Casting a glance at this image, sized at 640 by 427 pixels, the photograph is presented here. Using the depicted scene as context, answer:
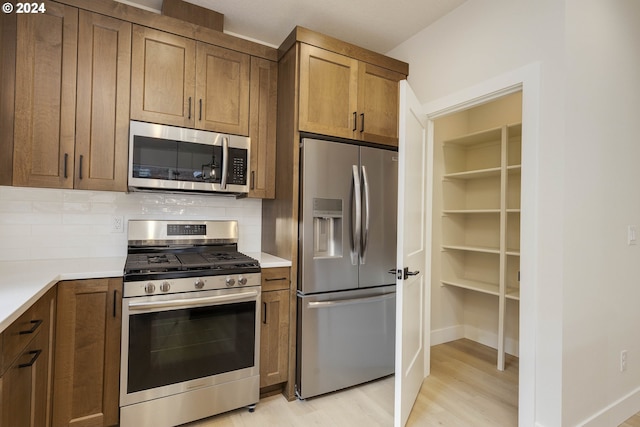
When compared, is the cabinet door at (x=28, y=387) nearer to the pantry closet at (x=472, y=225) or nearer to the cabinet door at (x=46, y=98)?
the cabinet door at (x=46, y=98)

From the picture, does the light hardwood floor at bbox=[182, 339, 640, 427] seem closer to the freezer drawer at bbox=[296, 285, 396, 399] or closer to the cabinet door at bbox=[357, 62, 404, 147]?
the freezer drawer at bbox=[296, 285, 396, 399]

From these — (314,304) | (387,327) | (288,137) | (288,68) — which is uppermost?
(288,68)

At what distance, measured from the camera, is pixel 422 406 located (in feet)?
7.25

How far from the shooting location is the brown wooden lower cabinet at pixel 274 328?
7.23 ft

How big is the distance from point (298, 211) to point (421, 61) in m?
1.60

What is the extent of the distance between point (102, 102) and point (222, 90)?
0.75 m

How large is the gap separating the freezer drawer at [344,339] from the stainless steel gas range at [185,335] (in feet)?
1.14

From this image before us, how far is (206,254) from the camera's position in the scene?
93.5 inches

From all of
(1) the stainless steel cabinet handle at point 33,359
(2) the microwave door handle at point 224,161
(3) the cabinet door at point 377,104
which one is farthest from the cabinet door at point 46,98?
(3) the cabinet door at point 377,104

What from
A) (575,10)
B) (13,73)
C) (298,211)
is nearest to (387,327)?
(298,211)

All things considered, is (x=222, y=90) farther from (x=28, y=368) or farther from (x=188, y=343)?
(x=28, y=368)

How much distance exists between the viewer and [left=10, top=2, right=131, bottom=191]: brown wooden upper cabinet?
186cm

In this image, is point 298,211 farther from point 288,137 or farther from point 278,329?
point 278,329

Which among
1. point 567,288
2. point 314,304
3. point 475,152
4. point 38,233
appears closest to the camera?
point 567,288
